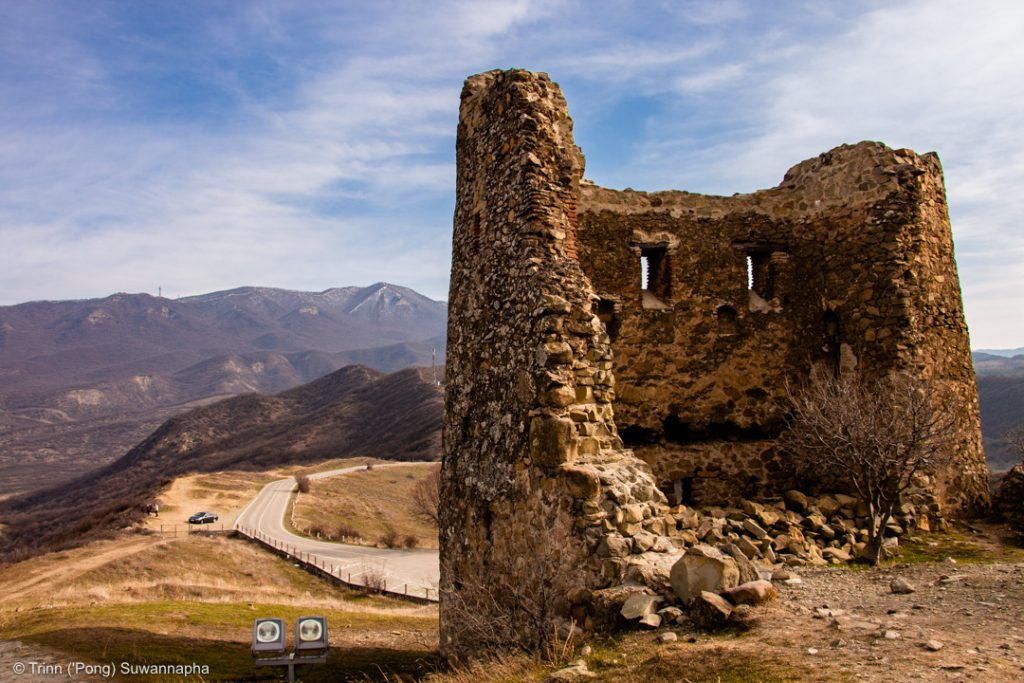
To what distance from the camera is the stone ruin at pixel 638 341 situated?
856 cm

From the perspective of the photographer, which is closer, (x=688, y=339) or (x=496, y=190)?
(x=496, y=190)

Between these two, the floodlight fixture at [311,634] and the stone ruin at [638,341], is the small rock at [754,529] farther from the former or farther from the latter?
the floodlight fixture at [311,634]

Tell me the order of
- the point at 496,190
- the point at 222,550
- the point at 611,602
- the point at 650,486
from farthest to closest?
the point at 222,550, the point at 496,190, the point at 650,486, the point at 611,602

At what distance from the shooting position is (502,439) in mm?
9367

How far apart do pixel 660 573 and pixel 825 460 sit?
627 centimetres

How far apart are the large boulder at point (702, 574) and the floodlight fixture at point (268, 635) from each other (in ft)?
17.9

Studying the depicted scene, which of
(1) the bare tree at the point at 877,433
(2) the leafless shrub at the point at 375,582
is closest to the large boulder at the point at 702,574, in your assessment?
(1) the bare tree at the point at 877,433

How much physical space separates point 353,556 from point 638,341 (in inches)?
1308

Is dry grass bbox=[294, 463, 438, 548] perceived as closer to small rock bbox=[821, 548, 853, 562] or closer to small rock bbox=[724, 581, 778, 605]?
small rock bbox=[821, 548, 853, 562]

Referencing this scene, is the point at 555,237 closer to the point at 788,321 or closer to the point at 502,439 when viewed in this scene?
the point at 502,439

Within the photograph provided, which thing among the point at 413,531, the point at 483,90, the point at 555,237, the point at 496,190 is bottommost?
the point at 413,531

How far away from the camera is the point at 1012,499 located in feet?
43.0

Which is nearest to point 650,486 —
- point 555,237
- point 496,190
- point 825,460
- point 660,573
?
point 660,573

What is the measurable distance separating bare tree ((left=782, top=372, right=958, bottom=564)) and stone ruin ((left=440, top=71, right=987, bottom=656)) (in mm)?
528
